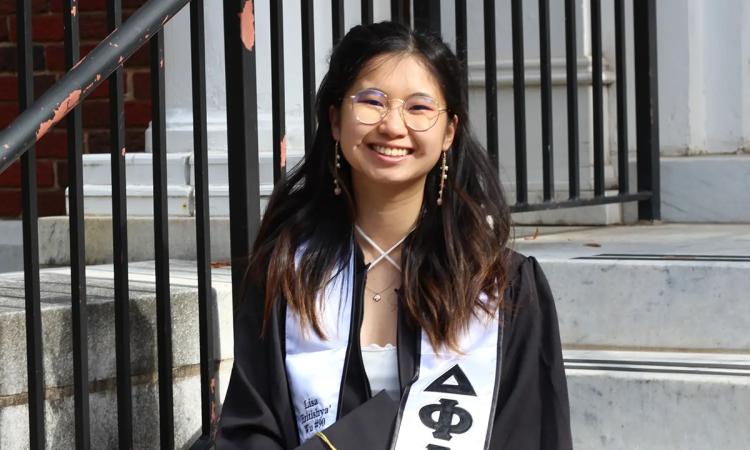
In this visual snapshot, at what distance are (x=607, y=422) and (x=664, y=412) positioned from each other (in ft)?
0.46

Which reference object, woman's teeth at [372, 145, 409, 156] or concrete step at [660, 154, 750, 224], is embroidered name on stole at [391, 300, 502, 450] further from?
concrete step at [660, 154, 750, 224]

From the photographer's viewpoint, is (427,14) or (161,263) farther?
(427,14)

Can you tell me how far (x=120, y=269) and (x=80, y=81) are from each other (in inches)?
18.6

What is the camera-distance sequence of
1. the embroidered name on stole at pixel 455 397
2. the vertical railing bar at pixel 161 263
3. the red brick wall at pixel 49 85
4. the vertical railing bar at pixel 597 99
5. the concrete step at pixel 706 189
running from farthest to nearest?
the red brick wall at pixel 49 85, the concrete step at pixel 706 189, the vertical railing bar at pixel 597 99, the vertical railing bar at pixel 161 263, the embroidered name on stole at pixel 455 397

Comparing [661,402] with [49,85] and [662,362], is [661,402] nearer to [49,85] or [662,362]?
[662,362]

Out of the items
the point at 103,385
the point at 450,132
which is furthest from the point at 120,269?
the point at 450,132

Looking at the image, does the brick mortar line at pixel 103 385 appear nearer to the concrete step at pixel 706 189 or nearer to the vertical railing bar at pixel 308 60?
the vertical railing bar at pixel 308 60

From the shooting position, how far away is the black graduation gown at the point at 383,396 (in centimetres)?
242

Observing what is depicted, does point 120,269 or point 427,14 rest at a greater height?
point 427,14

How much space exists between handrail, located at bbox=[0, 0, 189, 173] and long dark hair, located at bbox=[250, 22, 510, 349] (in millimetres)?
405

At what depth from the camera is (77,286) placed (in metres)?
2.83

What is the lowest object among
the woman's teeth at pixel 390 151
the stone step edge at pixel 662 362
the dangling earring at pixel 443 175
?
the stone step edge at pixel 662 362

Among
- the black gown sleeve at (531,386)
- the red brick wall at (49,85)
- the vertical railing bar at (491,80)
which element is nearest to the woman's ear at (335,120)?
the black gown sleeve at (531,386)

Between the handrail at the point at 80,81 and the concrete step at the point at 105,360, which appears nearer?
the handrail at the point at 80,81
